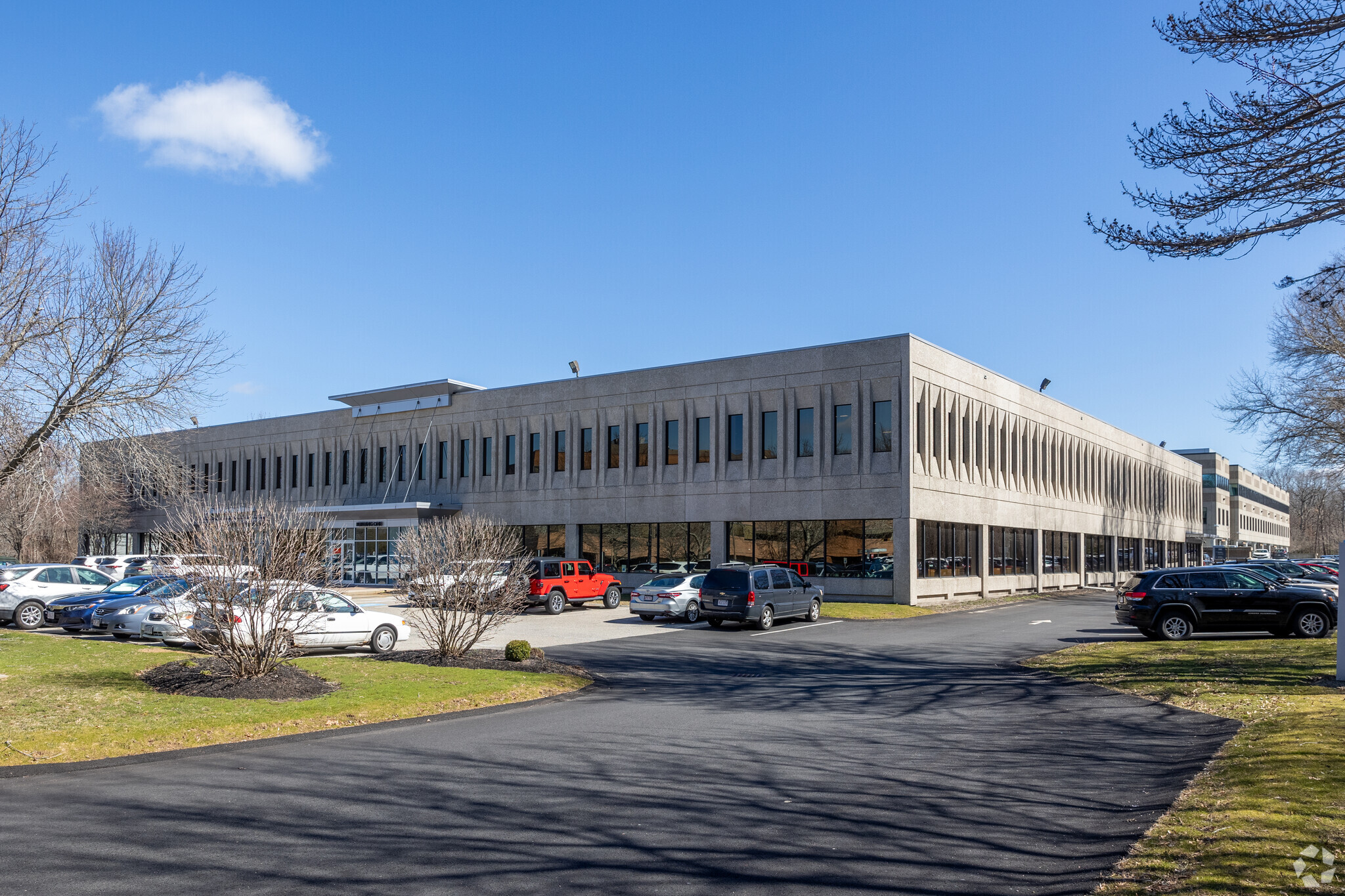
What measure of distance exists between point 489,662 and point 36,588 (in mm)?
16724

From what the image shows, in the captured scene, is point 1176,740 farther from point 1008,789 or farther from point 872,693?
point 872,693

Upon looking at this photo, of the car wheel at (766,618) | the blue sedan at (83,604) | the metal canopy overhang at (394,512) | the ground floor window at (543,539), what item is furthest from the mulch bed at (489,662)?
the metal canopy overhang at (394,512)

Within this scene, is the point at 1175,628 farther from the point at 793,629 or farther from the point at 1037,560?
the point at 1037,560

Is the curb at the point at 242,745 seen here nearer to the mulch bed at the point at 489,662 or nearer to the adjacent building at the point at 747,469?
the mulch bed at the point at 489,662

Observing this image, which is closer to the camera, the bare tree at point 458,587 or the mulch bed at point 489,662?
the mulch bed at point 489,662

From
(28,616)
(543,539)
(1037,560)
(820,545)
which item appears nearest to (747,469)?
(820,545)

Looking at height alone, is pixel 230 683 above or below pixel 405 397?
below

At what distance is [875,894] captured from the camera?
610cm

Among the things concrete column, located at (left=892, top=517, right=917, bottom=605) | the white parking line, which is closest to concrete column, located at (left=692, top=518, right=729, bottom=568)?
concrete column, located at (left=892, top=517, right=917, bottom=605)

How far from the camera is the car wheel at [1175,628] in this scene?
73.5 feet

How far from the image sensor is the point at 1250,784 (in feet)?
27.3

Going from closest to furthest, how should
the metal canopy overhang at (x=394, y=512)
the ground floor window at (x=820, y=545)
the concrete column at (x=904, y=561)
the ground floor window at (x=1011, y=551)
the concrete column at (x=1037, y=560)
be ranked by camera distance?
the concrete column at (x=904, y=561) < the ground floor window at (x=820, y=545) < the ground floor window at (x=1011, y=551) < the metal canopy overhang at (x=394, y=512) < the concrete column at (x=1037, y=560)

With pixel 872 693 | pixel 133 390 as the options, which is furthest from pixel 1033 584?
pixel 133 390

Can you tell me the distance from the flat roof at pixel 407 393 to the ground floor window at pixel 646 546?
11248 mm
